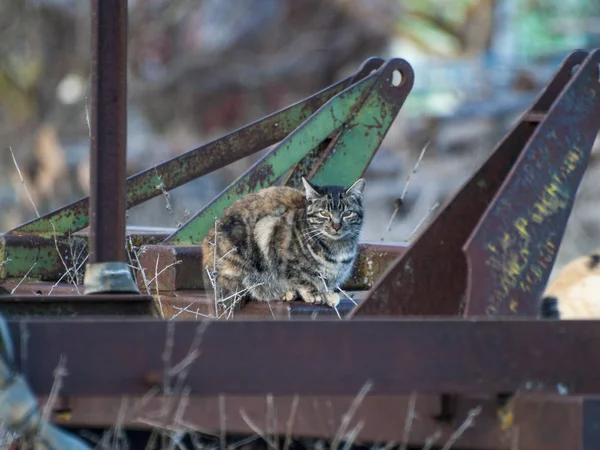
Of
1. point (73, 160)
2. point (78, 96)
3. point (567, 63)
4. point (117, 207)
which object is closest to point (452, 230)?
point (567, 63)

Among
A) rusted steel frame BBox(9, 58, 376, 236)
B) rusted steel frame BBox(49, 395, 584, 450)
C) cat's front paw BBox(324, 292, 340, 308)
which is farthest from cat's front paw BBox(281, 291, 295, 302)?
rusted steel frame BBox(49, 395, 584, 450)

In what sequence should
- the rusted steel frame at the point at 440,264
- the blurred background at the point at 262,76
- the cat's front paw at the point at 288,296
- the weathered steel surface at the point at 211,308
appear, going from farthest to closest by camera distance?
the blurred background at the point at 262,76
the cat's front paw at the point at 288,296
the weathered steel surface at the point at 211,308
the rusted steel frame at the point at 440,264

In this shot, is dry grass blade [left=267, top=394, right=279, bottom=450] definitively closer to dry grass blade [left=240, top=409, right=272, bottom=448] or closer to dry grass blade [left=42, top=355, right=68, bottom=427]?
dry grass blade [left=240, top=409, right=272, bottom=448]

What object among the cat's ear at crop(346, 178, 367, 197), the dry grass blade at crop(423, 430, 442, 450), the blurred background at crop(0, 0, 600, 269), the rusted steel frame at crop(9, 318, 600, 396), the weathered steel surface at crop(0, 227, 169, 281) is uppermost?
the blurred background at crop(0, 0, 600, 269)

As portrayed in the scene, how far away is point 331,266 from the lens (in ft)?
21.9

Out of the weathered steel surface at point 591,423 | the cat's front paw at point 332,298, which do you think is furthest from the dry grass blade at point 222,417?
the cat's front paw at point 332,298

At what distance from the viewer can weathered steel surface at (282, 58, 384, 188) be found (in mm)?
6570

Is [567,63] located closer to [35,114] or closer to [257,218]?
[257,218]

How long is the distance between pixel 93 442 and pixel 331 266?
3.10 m

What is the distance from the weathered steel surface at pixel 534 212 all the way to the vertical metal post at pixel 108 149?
112cm

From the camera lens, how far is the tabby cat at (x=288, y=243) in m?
6.38

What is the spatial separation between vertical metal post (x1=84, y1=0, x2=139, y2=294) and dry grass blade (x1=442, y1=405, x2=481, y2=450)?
3.93 ft

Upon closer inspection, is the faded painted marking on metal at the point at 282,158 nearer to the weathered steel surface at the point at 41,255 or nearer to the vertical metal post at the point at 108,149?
the weathered steel surface at the point at 41,255

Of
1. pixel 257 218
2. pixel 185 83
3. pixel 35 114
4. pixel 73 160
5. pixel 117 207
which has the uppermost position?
pixel 185 83
